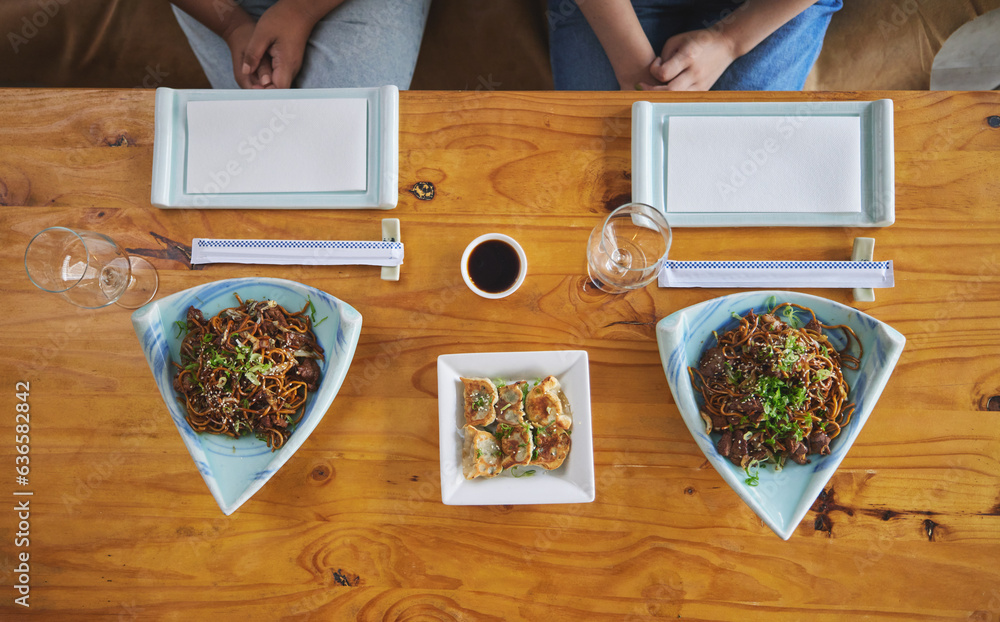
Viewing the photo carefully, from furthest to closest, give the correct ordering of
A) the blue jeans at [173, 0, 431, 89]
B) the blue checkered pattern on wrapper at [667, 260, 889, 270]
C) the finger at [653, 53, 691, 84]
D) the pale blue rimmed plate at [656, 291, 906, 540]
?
the blue jeans at [173, 0, 431, 89] → the finger at [653, 53, 691, 84] → the blue checkered pattern on wrapper at [667, 260, 889, 270] → the pale blue rimmed plate at [656, 291, 906, 540]

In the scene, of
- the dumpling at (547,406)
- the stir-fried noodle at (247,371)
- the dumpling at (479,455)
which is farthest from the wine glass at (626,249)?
the stir-fried noodle at (247,371)

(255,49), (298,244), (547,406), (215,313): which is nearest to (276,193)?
(298,244)

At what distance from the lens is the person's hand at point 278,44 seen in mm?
1735

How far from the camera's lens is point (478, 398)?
4.42 ft

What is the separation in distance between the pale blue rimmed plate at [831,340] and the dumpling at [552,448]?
0.30 m

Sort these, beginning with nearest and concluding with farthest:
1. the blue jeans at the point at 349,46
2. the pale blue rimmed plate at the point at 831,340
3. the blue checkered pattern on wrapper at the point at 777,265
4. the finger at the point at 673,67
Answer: the pale blue rimmed plate at the point at 831,340 < the blue checkered pattern on wrapper at the point at 777,265 < the finger at the point at 673,67 < the blue jeans at the point at 349,46

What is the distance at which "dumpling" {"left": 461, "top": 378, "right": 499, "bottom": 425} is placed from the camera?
1344 mm

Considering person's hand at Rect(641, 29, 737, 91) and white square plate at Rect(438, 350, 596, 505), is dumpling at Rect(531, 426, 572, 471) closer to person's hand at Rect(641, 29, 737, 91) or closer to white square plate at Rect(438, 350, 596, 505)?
white square plate at Rect(438, 350, 596, 505)

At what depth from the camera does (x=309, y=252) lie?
4.74ft

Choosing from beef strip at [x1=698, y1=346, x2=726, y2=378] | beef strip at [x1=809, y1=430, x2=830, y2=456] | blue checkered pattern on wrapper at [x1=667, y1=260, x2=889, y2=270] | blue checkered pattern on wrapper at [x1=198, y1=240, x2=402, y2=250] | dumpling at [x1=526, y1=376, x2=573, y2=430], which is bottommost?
beef strip at [x1=809, y1=430, x2=830, y2=456]

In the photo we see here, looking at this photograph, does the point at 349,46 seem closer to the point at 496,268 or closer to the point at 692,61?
the point at 496,268

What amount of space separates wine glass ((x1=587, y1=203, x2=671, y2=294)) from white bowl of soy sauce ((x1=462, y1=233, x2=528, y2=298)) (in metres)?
0.20

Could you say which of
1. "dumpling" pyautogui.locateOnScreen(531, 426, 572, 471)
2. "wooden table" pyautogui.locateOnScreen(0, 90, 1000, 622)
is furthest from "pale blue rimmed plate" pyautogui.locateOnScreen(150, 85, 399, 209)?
"dumpling" pyautogui.locateOnScreen(531, 426, 572, 471)

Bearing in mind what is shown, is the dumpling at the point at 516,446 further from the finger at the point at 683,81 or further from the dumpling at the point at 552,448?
the finger at the point at 683,81
